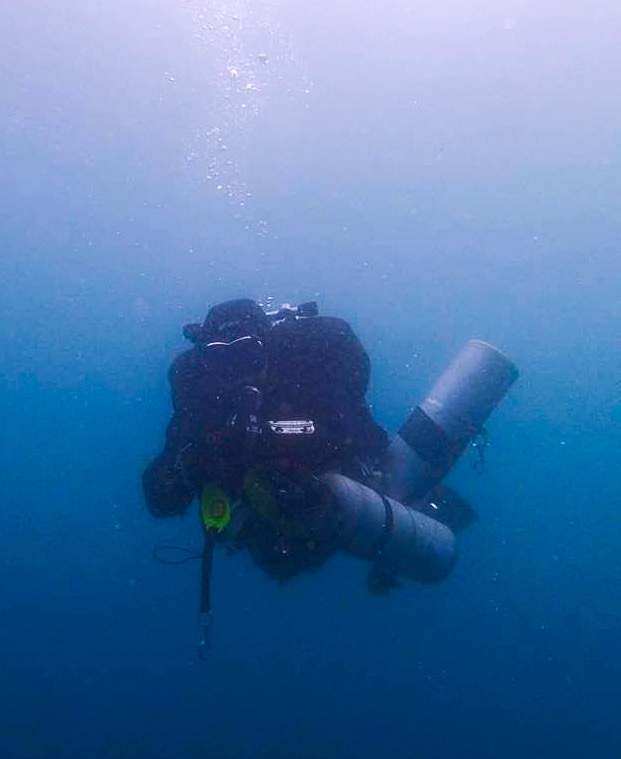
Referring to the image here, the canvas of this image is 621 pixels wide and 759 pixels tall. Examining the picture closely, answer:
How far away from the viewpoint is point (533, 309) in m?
30.0

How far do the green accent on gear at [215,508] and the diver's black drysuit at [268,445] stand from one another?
0.03 m

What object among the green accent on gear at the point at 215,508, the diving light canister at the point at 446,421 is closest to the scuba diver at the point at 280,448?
the green accent on gear at the point at 215,508

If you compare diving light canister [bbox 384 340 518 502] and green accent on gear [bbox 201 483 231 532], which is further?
diving light canister [bbox 384 340 518 502]

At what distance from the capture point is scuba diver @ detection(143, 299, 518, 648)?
3.21m

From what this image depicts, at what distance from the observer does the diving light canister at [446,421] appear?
443cm

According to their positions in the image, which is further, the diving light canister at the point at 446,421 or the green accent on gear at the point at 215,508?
the diving light canister at the point at 446,421

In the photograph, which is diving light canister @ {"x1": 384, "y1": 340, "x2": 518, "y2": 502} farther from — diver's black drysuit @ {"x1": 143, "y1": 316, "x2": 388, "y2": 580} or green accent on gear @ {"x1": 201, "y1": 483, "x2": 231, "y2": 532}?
green accent on gear @ {"x1": 201, "y1": 483, "x2": 231, "y2": 532}

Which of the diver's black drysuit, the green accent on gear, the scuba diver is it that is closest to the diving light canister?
the scuba diver

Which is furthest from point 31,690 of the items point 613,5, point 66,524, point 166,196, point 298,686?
point 613,5

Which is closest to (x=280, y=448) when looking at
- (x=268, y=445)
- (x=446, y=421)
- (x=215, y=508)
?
(x=268, y=445)

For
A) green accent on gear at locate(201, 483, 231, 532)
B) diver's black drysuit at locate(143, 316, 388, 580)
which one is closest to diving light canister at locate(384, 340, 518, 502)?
diver's black drysuit at locate(143, 316, 388, 580)

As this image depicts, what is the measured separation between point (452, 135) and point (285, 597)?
756 inches

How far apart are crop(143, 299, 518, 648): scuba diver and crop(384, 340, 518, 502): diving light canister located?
0.98ft

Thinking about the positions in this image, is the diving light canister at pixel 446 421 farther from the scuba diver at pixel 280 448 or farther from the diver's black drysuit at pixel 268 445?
the diver's black drysuit at pixel 268 445
